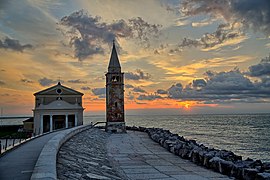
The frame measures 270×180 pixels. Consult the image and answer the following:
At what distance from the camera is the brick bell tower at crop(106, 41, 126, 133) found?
37156 mm

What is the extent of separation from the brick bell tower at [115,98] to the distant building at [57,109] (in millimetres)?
5850

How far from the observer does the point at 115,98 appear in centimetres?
3731

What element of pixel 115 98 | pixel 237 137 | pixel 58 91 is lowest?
pixel 237 137

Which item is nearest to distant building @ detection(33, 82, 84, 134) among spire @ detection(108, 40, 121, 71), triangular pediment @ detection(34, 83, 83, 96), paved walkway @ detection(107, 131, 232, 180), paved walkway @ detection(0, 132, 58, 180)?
triangular pediment @ detection(34, 83, 83, 96)

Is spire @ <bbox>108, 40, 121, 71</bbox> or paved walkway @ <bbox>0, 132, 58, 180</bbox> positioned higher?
spire @ <bbox>108, 40, 121, 71</bbox>

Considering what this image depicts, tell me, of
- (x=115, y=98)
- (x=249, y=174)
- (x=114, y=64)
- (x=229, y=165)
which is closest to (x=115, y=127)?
(x=115, y=98)

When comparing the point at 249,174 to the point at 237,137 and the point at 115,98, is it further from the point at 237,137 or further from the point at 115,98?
the point at 237,137

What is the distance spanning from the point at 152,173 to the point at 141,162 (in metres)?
3.02

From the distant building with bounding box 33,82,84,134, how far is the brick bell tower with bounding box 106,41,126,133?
5.85 meters

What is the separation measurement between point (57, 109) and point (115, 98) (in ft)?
26.5

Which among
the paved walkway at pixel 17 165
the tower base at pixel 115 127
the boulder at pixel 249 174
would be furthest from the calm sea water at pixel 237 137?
the paved walkway at pixel 17 165

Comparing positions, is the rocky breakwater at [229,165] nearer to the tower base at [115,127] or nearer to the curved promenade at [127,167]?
the curved promenade at [127,167]

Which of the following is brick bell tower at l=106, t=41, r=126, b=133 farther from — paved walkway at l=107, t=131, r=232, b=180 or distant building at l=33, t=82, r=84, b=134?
paved walkway at l=107, t=131, r=232, b=180

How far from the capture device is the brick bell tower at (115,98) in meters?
37.2
